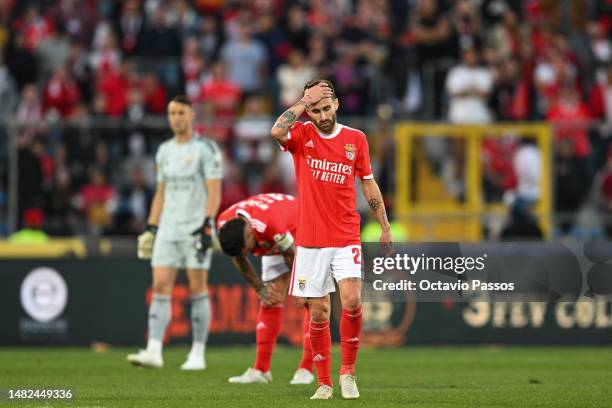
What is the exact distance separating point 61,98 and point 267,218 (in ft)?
34.4

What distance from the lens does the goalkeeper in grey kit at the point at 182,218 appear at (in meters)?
15.0

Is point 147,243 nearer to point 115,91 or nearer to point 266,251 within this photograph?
point 266,251

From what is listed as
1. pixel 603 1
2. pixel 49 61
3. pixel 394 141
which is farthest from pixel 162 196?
pixel 603 1

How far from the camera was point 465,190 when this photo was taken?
22.1m

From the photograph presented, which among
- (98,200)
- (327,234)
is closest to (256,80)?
(98,200)

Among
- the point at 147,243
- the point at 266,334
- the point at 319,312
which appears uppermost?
the point at 147,243

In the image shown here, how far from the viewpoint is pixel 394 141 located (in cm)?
2172

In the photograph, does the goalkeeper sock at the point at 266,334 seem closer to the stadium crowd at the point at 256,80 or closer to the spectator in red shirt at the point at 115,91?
the stadium crowd at the point at 256,80

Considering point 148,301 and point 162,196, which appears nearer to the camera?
point 162,196

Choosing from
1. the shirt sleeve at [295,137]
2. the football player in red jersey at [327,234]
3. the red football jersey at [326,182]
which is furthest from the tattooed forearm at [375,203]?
the shirt sleeve at [295,137]

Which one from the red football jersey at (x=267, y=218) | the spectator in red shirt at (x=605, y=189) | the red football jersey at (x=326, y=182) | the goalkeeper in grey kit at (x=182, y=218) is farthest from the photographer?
the spectator in red shirt at (x=605, y=189)

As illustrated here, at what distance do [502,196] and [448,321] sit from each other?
11.4 feet

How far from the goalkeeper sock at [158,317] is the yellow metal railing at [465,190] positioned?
7306 millimetres

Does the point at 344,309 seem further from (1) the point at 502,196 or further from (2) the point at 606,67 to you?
(2) the point at 606,67
